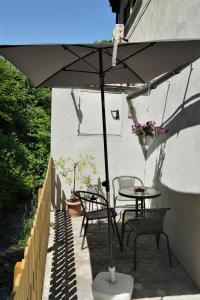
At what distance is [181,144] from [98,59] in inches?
72.2

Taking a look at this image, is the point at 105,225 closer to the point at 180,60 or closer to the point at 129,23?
the point at 180,60

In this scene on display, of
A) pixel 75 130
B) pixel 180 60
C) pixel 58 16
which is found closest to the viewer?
pixel 180 60

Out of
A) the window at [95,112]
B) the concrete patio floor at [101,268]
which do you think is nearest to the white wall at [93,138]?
the window at [95,112]

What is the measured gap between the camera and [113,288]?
147 inches

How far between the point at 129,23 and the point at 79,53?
767 centimetres

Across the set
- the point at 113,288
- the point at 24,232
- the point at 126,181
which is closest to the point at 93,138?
the point at 126,181

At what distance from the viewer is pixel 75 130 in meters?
7.60

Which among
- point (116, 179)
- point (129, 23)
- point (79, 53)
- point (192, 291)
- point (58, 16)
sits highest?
point (58, 16)

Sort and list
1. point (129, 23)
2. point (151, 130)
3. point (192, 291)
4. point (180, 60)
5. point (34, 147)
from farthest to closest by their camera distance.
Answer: point (129, 23) → point (34, 147) → point (151, 130) → point (192, 291) → point (180, 60)

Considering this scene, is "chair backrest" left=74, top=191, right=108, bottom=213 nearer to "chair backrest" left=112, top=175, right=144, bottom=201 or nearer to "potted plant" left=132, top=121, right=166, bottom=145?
"chair backrest" left=112, top=175, right=144, bottom=201

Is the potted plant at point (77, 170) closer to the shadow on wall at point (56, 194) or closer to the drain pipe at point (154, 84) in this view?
the shadow on wall at point (56, 194)

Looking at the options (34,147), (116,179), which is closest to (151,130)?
(116,179)

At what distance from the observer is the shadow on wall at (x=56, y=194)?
298 inches

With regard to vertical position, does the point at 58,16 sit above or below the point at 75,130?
above
